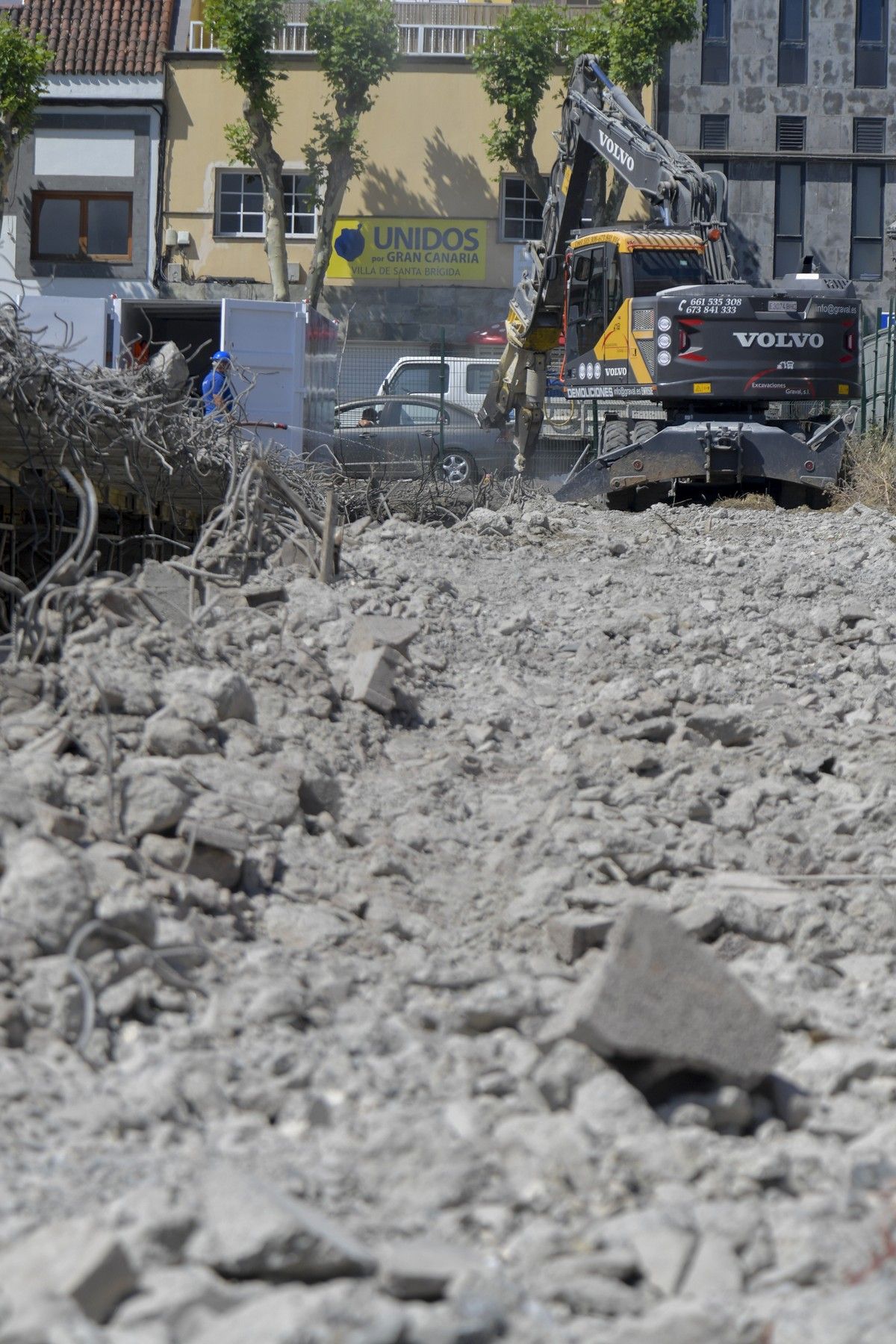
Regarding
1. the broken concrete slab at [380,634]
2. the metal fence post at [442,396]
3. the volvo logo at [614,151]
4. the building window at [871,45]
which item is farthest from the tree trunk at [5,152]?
the broken concrete slab at [380,634]

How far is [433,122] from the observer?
28.5 meters

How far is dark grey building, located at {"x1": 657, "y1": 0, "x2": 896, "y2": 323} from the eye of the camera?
3131 centimetres

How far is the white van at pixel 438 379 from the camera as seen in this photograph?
1894 centimetres

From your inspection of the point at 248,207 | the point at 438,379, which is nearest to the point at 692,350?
the point at 438,379

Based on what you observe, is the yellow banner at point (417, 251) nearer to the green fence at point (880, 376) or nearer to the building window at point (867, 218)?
the building window at point (867, 218)

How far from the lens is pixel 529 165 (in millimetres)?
28000

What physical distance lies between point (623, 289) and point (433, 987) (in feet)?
38.1

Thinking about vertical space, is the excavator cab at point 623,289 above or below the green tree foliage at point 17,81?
below

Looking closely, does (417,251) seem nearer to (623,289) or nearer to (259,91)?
(259,91)

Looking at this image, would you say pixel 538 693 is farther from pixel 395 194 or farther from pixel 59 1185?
pixel 395 194

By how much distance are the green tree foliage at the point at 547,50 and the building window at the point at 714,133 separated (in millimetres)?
3410

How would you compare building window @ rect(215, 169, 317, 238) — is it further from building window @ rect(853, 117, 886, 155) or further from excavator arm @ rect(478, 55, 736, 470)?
excavator arm @ rect(478, 55, 736, 470)

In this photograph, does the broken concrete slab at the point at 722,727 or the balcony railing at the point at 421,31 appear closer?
the broken concrete slab at the point at 722,727

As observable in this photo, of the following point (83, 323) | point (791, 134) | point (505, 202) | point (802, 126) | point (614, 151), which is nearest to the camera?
point (83, 323)
